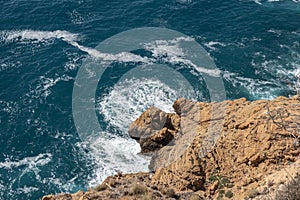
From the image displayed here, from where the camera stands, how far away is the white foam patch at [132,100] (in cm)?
5938

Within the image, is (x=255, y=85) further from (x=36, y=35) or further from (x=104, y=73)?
(x=36, y=35)

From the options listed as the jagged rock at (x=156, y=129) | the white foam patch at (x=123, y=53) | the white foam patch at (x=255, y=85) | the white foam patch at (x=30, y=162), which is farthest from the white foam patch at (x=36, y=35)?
the jagged rock at (x=156, y=129)

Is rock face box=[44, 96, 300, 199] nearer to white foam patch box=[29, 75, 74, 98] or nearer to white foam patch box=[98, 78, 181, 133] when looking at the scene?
white foam patch box=[98, 78, 181, 133]

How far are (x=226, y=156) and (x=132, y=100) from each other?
29.6 meters

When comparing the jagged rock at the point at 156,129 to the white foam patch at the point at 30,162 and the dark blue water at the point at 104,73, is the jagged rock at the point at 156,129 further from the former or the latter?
the white foam patch at the point at 30,162

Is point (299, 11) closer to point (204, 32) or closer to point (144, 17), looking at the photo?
point (204, 32)

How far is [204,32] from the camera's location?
245 feet

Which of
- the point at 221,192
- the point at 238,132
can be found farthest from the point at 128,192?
the point at 238,132

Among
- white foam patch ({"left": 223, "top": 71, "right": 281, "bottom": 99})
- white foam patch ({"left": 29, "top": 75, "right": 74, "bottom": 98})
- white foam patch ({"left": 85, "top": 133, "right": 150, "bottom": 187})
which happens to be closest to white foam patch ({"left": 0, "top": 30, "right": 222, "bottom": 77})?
white foam patch ({"left": 223, "top": 71, "right": 281, "bottom": 99})

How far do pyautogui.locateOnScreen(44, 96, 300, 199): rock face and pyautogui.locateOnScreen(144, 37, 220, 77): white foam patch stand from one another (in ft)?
80.0

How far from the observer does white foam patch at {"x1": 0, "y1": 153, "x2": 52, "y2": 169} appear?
52.8 m

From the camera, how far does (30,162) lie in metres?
53.1

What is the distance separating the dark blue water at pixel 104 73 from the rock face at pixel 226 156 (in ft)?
44.1

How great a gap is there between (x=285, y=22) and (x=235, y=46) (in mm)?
12667
